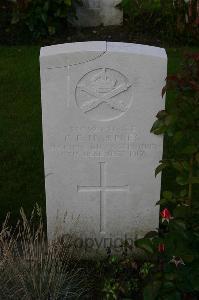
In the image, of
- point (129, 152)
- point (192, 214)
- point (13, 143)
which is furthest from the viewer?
point (13, 143)

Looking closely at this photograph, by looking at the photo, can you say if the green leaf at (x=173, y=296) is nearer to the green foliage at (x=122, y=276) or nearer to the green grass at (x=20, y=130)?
the green foliage at (x=122, y=276)

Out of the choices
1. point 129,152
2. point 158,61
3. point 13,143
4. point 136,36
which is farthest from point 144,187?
point 136,36

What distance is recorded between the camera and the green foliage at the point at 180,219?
3.25 metres

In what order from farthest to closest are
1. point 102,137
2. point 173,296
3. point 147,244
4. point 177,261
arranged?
point 102,137 < point 177,261 < point 147,244 < point 173,296

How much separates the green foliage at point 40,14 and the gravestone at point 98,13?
35cm

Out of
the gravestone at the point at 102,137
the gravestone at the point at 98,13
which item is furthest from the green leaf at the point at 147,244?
the gravestone at the point at 98,13

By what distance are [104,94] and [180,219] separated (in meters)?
0.90

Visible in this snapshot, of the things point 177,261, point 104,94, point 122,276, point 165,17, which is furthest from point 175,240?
point 165,17

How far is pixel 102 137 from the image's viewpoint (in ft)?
13.3

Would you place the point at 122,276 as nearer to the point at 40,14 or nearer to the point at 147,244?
the point at 147,244

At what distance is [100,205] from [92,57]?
1057 millimetres

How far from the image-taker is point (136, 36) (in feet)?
28.3

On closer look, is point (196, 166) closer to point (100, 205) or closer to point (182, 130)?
point (182, 130)

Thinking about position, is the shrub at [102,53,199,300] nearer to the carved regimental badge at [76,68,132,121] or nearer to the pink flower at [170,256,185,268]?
the pink flower at [170,256,185,268]
